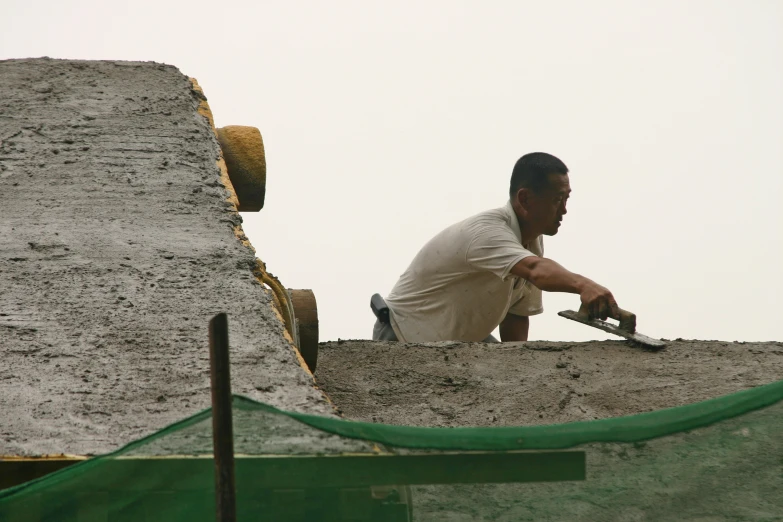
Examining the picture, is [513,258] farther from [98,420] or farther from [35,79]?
[98,420]

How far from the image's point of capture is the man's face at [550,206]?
4930mm

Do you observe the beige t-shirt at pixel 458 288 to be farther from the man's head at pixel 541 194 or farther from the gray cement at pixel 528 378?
the gray cement at pixel 528 378

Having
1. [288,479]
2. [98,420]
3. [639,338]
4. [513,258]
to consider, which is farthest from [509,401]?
[288,479]

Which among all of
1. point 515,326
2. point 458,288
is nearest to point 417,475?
point 458,288

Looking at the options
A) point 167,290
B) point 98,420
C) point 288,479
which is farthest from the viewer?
point 167,290

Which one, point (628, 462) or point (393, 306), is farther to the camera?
point (393, 306)

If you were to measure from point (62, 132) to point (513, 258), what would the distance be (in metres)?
1.98

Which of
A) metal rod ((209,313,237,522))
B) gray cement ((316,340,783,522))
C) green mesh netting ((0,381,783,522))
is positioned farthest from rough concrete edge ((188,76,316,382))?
metal rod ((209,313,237,522))

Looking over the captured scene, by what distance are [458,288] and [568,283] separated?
2.92ft

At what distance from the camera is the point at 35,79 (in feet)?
13.8

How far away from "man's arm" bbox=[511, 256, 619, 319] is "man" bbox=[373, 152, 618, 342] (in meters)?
0.33

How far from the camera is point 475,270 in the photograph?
484cm

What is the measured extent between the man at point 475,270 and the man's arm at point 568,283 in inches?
13.1

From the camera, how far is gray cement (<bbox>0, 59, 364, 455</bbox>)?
2.32 m
